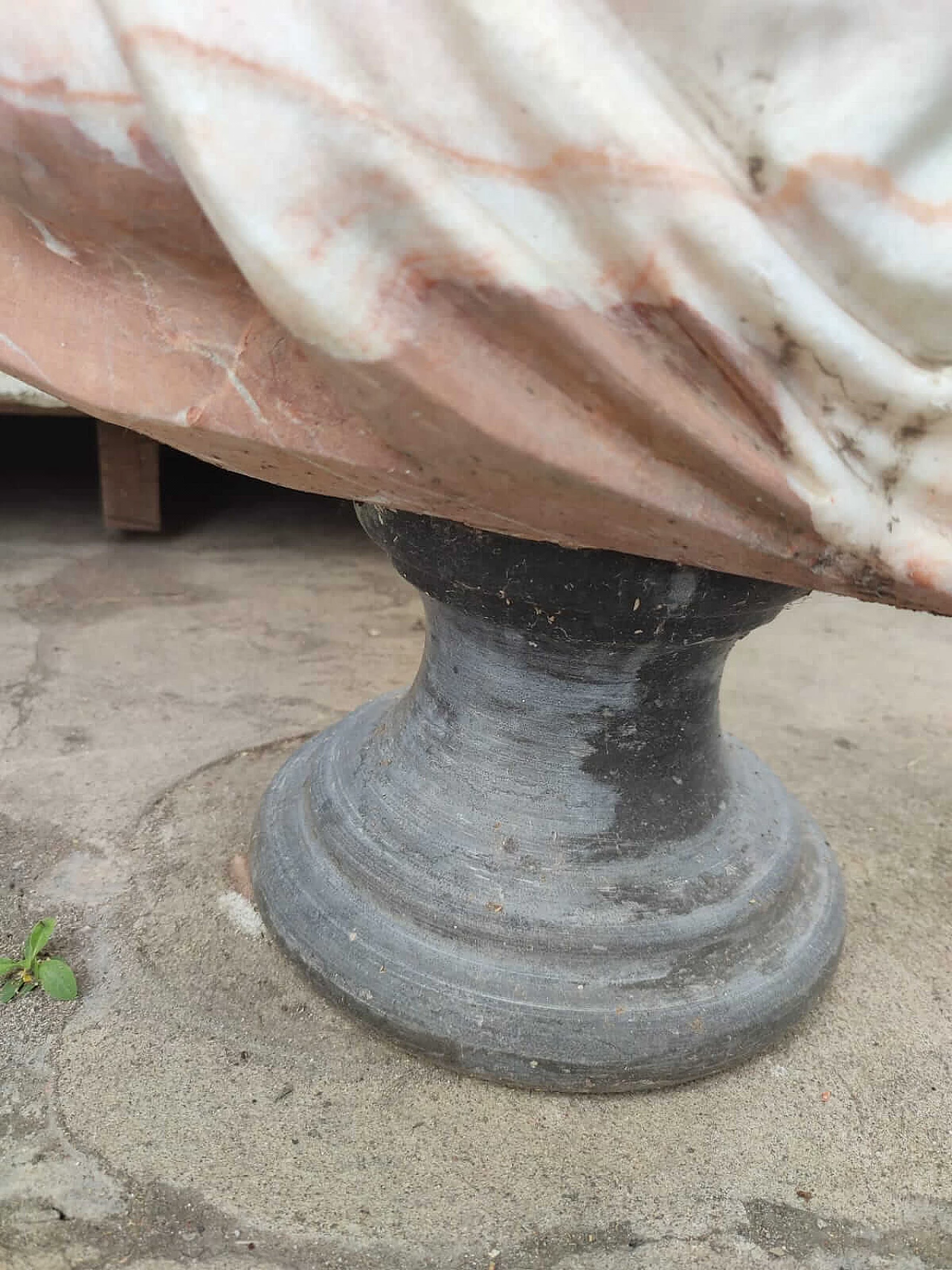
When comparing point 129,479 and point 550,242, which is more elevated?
point 550,242

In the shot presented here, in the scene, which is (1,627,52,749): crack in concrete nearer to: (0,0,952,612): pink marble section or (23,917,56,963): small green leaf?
(23,917,56,963): small green leaf

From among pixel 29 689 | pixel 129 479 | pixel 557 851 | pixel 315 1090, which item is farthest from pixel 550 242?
pixel 129 479

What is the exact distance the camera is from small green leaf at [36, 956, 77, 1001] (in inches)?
39.4

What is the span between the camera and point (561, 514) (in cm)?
75

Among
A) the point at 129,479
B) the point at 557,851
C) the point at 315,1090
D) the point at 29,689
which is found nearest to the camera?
the point at 315,1090

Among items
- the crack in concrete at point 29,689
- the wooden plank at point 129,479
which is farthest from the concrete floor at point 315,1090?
the wooden plank at point 129,479

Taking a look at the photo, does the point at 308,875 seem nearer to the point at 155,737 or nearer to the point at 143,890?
the point at 143,890

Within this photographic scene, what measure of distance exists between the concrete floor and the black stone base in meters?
0.06

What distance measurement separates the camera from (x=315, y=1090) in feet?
3.07

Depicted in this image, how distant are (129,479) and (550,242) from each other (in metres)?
2.02

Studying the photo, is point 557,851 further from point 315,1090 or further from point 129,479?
point 129,479

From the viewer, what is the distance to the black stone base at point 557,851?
3.12 ft

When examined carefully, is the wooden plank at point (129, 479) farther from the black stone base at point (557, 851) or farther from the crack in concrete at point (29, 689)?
the black stone base at point (557, 851)

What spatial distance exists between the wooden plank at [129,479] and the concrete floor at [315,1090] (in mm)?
799
